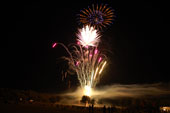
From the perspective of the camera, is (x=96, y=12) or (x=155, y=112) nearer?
(x=155, y=112)

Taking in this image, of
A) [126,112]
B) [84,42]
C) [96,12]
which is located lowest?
[126,112]

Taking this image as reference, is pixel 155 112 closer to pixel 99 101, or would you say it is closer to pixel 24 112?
pixel 24 112

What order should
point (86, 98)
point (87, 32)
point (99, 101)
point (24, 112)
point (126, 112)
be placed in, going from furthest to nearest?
point (99, 101) → point (86, 98) → point (87, 32) → point (126, 112) → point (24, 112)

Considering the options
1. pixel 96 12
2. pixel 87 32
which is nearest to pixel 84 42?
pixel 87 32

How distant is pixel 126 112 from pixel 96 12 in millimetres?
18816

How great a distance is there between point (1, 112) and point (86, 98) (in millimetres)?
31534

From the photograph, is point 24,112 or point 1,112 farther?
point 24,112

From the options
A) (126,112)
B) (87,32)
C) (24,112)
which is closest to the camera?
(24,112)

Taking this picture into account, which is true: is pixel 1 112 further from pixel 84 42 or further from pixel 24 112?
pixel 84 42

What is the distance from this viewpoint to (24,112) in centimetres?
2167

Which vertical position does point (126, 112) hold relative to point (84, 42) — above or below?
below

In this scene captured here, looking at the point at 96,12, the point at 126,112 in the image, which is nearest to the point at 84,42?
the point at 96,12

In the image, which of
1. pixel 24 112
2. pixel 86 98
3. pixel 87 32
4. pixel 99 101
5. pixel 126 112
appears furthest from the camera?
pixel 99 101

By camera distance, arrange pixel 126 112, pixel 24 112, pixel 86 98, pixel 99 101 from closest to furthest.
→ pixel 24 112, pixel 126 112, pixel 86 98, pixel 99 101
